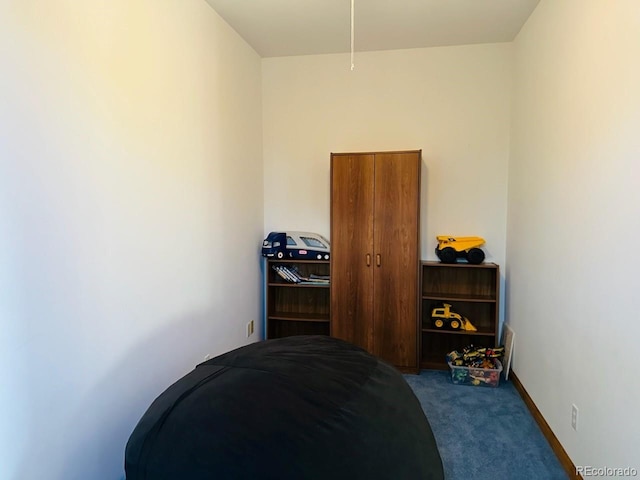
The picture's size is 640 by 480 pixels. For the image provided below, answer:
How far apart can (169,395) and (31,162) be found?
3.33 ft

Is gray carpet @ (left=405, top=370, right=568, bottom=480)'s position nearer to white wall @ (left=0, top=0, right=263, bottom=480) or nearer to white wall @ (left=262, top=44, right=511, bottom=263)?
white wall @ (left=262, top=44, right=511, bottom=263)

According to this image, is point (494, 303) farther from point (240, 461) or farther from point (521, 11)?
point (240, 461)

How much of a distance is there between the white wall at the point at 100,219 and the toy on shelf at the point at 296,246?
0.83m

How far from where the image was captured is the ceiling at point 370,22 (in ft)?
8.77

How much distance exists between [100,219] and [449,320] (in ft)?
9.45

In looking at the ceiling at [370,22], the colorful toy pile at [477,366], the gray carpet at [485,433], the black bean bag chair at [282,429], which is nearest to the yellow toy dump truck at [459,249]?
the colorful toy pile at [477,366]

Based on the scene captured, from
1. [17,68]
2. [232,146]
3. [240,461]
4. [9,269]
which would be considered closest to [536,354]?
[240,461]

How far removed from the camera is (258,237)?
3.63 meters

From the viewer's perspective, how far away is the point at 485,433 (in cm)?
241

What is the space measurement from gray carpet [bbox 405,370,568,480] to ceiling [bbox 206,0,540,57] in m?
2.96

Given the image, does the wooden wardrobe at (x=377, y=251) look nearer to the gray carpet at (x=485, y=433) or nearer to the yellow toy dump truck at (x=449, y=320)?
the yellow toy dump truck at (x=449, y=320)

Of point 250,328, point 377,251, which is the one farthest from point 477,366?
point 250,328

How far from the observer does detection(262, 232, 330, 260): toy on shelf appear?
346 centimetres

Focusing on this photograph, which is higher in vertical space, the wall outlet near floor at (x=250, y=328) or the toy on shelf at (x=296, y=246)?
the toy on shelf at (x=296, y=246)
